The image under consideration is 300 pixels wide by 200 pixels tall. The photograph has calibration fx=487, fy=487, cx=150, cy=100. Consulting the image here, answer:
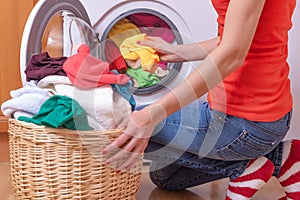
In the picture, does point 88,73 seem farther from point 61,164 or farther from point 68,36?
point 68,36

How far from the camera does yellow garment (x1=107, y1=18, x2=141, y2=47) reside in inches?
72.4

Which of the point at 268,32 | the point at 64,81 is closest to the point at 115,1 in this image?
the point at 64,81

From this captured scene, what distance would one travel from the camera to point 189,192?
163 cm

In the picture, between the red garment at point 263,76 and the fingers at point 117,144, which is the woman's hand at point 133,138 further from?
the red garment at point 263,76

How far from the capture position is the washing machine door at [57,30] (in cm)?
141

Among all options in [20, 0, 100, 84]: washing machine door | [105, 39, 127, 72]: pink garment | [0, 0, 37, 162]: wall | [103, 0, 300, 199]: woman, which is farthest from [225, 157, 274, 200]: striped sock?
[0, 0, 37, 162]: wall

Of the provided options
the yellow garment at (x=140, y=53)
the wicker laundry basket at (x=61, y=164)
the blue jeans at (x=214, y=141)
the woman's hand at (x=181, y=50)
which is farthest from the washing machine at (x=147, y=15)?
the wicker laundry basket at (x=61, y=164)

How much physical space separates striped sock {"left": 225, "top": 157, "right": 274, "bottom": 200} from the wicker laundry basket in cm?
34

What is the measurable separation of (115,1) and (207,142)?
2.48 feet

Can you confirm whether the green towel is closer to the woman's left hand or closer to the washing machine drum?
the woman's left hand

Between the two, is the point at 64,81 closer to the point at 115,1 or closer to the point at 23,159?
the point at 23,159

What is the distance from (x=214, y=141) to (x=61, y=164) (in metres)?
0.41

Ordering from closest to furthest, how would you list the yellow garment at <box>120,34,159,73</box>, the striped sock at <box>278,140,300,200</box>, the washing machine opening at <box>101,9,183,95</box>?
the striped sock at <box>278,140,300,200</box>, the yellow garment at <box>120,34,159,73</box>, the washing machine opening at <box>101,9,183,95</box>

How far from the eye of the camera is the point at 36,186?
1206 mm
